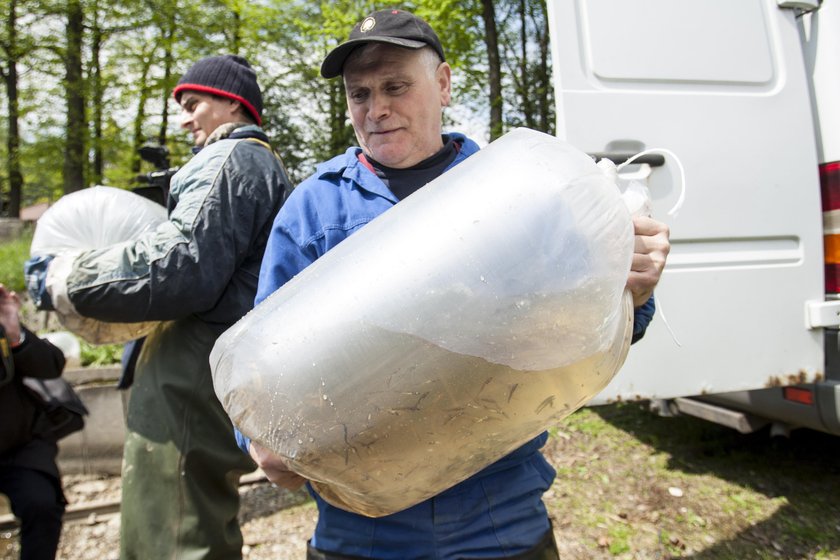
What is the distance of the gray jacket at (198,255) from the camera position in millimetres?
1739

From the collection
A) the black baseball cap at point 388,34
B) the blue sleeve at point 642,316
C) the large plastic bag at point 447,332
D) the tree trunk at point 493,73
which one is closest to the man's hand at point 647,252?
the large plastic bag at point 447,332

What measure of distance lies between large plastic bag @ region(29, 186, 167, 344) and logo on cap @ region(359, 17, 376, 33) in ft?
3.74

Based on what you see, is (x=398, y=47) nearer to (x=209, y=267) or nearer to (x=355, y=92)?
(x=355, y=92)

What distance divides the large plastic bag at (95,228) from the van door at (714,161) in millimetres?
1430

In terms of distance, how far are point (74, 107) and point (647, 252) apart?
12.6m

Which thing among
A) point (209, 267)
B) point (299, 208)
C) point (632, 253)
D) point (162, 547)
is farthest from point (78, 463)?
point (632, 253)

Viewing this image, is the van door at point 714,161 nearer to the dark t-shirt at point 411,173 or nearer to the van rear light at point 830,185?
the van rear light at point 830,185

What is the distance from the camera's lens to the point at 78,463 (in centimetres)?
405

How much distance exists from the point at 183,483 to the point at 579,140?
160cm

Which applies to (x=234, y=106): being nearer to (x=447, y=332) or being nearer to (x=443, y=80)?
(x=443, y=80)

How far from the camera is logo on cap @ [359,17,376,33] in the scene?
1283mm

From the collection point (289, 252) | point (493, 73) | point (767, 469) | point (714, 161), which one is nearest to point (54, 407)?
point (289, 252)

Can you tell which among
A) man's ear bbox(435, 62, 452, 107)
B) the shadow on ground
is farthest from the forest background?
man's ear bbox(435, 62, 452, 107)

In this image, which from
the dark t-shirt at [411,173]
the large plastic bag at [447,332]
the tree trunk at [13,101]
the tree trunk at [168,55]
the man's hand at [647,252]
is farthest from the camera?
the tree trunk at [13,101]
